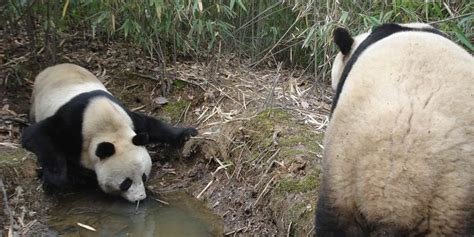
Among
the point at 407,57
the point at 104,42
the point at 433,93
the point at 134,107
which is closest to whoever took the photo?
the point at 433,93

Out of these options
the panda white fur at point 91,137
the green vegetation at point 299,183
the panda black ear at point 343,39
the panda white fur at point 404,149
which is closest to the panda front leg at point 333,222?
the panda white fur at point 404,149

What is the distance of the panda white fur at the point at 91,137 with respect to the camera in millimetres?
4625

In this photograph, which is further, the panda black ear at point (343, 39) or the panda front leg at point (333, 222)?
the panda black ear at point (343, 39)

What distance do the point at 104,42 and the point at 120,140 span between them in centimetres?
222

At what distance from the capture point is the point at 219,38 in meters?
6.15

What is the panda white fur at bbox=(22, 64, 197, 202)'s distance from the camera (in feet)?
15.2

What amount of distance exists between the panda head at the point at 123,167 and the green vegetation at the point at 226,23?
1.15 m

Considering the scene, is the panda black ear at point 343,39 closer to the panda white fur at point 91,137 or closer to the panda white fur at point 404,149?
the panda white fur at point 404,149

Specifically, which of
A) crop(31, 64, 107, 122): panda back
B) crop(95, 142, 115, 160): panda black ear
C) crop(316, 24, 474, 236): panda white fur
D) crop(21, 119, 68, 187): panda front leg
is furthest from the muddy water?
crop(316, 24, 474, 236): panda white fur

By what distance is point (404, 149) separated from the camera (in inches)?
90.7

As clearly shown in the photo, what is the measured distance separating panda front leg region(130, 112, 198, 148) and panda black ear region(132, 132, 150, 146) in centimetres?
42

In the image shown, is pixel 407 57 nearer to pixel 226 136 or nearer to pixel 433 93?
pixel 433 93

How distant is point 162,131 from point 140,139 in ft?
1.77

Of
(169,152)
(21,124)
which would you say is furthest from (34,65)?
(169,152)
